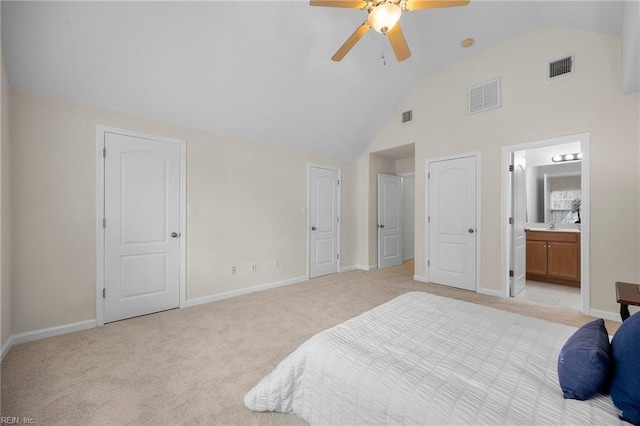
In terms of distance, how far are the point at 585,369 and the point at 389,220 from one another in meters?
4.94

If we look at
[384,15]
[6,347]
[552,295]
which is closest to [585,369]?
[384,15]

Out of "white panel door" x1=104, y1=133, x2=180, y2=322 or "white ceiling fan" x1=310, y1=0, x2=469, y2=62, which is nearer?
"white ceiling fan" x1=310, y1=0, x2=469, y2=62

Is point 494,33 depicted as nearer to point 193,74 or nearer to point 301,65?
point 301,65

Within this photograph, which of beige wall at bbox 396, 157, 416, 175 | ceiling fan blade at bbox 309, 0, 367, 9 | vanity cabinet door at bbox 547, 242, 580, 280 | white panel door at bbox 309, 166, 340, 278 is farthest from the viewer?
beige wall at bbox 396, 157, 416, 175

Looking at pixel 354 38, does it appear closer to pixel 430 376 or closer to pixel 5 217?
pixel 430 376

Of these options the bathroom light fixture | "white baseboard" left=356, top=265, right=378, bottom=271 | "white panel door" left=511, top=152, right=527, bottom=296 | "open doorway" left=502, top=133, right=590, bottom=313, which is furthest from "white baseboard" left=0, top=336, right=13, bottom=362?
the bathroom light fixture

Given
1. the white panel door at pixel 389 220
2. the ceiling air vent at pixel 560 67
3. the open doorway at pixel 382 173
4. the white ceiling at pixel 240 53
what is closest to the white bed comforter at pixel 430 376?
the white ceiling at pixel 240 53

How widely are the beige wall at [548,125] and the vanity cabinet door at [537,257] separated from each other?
1439 mm

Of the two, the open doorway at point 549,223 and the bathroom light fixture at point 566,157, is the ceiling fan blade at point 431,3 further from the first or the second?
the bathroom light fixture at point 566,157

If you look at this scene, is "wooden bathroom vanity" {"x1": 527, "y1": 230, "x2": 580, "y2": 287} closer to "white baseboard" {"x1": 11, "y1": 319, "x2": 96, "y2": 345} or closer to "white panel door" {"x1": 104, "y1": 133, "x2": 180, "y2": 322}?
"white panel door" {"x1": 104, "y1": 133, "x2": 180, "y2": 322}

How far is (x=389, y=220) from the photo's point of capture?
5.86 metres

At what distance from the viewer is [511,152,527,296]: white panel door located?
370 centimetres

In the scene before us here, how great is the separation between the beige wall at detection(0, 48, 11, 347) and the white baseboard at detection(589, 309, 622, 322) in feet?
18.6

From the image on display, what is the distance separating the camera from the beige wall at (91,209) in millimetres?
2465
